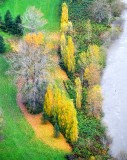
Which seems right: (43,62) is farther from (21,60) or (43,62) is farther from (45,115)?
(45,115)

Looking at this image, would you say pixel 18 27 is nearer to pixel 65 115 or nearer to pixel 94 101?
pixel 94 101

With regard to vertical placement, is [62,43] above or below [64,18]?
below

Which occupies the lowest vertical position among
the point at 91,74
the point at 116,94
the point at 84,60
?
the point at 116,94

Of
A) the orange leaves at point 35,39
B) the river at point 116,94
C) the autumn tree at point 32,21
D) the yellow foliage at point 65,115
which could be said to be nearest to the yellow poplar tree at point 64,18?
the autumn tree at point 32,21

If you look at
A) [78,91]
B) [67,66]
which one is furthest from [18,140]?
[67,66]

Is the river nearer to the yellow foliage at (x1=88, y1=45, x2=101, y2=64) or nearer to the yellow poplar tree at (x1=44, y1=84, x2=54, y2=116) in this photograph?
the yellow foliage at (x1=88, y1=45, x2=101, y2=64)

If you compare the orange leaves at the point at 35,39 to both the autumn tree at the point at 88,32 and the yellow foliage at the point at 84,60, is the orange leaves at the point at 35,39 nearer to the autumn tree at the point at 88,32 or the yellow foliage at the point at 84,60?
the yellow foliage at the point at 84,60

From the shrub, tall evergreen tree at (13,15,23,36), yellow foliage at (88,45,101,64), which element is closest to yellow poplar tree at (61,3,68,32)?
yellow foliage at (88,45,101,64)
